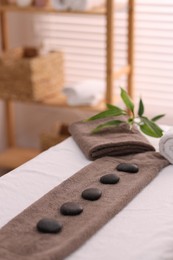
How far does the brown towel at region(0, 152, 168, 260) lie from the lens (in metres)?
1.23

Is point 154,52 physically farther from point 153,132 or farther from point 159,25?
point 153,132

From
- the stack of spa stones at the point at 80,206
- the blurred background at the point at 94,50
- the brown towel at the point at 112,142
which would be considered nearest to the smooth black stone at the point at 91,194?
the stack of spa stones at the point at 80,206

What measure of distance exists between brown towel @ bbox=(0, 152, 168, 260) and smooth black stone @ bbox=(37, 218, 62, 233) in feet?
0.04

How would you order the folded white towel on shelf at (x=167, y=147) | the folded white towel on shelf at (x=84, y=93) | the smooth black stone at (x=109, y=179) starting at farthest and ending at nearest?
the folded white towel on shelf at (x=84, y=93)
the folded white towel on shelf at (x=167, y=147)
the smooth black stone at (x=109, y=179)

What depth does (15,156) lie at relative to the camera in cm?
313

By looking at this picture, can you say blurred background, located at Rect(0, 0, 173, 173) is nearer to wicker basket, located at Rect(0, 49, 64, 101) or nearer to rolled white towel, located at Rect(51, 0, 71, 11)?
wicker basket, located at Rect(0, 49, 64, 101)

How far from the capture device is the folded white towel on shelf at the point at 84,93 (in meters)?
2.69

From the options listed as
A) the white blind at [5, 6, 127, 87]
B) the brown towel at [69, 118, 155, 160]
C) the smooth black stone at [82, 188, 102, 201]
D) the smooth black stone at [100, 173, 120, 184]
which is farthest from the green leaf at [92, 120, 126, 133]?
the white blind at [5, 6, 127, 87]

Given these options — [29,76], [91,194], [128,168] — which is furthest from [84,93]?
[91,194]

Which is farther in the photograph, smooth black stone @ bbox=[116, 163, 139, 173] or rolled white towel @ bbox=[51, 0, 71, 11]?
rolled white towel @ bbox=[51, 0, 71, 11]

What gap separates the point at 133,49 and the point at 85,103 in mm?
380

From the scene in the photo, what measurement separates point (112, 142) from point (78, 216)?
0.46 m

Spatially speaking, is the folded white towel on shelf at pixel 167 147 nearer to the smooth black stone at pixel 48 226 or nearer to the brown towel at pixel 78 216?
the brown towel at pixel 78 216

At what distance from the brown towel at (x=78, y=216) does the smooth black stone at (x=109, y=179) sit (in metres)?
0.01
